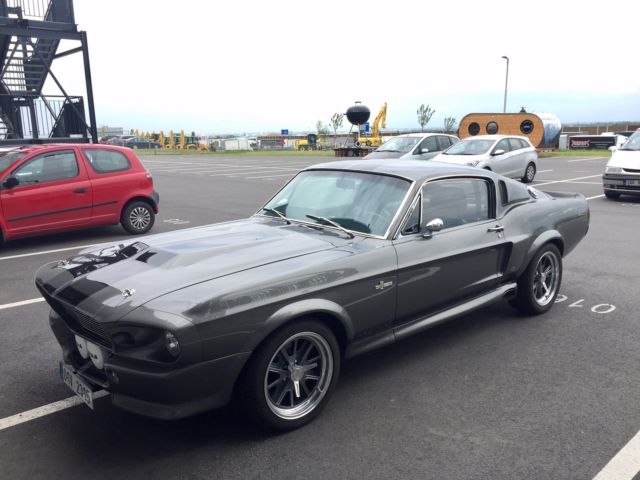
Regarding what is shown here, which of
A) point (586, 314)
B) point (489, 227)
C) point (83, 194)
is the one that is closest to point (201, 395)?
point (489, 227)

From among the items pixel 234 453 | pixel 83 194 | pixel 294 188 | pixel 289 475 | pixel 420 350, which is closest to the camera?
pixel 289 475

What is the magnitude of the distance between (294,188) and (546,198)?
8.29 feet

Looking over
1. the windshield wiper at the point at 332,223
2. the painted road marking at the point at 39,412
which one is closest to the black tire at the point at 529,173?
the windshield wiper at the point at 332,223

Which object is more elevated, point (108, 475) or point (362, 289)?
point (362, 289)

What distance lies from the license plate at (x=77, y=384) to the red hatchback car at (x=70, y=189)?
568cm

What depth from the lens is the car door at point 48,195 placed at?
812 centimetres

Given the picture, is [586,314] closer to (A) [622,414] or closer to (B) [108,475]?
(A) [622,414]

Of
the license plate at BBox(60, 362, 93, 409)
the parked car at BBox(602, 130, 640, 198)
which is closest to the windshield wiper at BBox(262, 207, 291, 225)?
the license plate at BBox(60, 362, 93, 409)

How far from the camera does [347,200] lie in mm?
4266

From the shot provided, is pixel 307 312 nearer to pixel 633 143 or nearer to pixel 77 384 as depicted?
pixel 77 384

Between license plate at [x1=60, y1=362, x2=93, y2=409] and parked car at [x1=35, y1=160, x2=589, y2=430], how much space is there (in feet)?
0.04

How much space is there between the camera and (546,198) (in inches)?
216

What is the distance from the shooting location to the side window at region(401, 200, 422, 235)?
397 centimetres

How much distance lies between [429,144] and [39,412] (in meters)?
16.2
